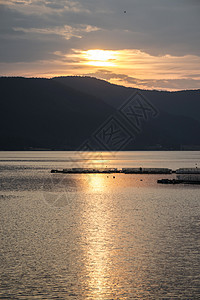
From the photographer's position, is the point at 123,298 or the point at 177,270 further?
the point at 177,270

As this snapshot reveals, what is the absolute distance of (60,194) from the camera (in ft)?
303

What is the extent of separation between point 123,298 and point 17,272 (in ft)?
28.3

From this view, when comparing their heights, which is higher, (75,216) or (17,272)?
(75,216)

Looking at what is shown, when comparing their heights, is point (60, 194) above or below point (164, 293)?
above

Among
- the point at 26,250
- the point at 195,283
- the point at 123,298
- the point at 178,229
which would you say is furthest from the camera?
the point at 178,229

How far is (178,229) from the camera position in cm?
4897

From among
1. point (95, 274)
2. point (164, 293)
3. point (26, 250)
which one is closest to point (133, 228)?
point (26, 250)

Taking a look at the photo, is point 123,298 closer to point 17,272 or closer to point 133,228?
point 17,272

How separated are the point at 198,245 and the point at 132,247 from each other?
5.72 m

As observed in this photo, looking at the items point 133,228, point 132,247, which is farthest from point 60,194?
point 132,247

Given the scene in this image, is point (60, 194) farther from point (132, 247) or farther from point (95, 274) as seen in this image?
point (95, 274)

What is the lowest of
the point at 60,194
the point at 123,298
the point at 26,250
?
the point at 123,298

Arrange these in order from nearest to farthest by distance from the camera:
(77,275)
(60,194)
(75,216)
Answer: (77,275) < (75,216) < (60,194)

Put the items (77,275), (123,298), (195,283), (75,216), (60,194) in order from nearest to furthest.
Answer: (123,298)
(195,283)
(77,275)
(75,216)
(60,194)
